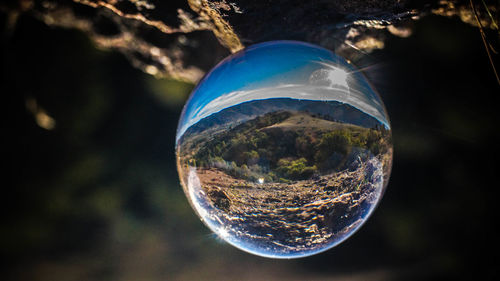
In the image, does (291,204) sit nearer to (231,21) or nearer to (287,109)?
(287,109)

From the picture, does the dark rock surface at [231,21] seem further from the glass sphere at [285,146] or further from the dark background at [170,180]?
the dark background at [170,180]

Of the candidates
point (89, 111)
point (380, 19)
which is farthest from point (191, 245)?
point (380, 19)

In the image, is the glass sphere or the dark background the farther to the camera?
the dark background

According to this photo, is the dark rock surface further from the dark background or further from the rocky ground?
the rocky ground

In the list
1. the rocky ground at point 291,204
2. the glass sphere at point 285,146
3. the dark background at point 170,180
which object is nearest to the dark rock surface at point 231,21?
the glass sphere at point 285,146

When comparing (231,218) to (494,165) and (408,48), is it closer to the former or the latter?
(408,48)

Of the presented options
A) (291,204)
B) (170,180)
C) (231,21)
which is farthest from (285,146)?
(170,180)

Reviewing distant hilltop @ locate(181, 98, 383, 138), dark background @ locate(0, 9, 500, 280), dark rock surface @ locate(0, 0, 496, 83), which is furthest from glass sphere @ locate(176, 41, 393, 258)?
dark background @ locate(0, 9, 500, 280)

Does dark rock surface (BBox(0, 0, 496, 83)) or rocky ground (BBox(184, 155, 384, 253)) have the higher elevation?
dark rock surface (BBox(0, 0, 496, 83))
